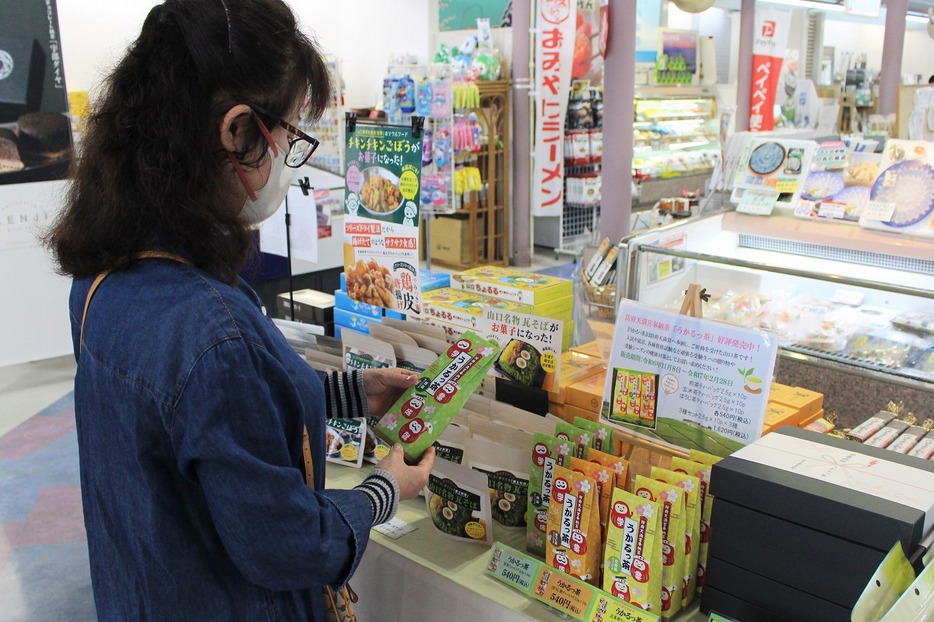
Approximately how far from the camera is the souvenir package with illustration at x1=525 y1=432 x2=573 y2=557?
158 centimetres

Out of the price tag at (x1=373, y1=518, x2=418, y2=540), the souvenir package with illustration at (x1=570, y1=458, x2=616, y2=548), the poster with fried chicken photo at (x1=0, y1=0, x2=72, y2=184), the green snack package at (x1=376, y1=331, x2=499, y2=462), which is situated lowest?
the price tag at (x1=373, y1=518, x2=418, y2=540)

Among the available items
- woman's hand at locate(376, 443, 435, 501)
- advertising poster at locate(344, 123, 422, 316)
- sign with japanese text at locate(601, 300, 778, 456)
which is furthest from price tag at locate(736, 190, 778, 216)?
woman's hand at locate(376, 443, 435, 501)

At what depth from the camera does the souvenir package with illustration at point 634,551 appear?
1.37 metres

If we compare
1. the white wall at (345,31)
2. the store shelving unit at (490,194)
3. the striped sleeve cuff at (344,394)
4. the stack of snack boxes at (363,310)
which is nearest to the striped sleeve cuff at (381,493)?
the striped sleeve cuff at (344,394)

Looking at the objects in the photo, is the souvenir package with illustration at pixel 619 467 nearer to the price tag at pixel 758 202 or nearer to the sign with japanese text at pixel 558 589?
the sign with japanese text at pixel 558 589

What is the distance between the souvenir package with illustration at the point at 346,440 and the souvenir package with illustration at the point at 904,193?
7.94 ft

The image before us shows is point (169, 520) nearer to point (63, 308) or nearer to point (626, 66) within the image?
point (626, 66)

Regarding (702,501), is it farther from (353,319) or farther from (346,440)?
(353,319)

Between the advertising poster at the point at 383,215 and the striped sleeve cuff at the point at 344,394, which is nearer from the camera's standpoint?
the striped sleeve cuff at the point at 344,394

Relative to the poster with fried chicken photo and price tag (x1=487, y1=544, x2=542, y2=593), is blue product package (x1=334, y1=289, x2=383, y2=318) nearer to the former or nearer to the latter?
price tag (x1=487, y1=544, x2=542, y2=593)

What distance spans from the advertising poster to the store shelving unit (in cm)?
530

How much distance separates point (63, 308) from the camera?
5.61 meters

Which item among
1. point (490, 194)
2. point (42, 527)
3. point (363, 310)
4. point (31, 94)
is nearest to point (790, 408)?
point (363, 310)

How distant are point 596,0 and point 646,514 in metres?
7.95
